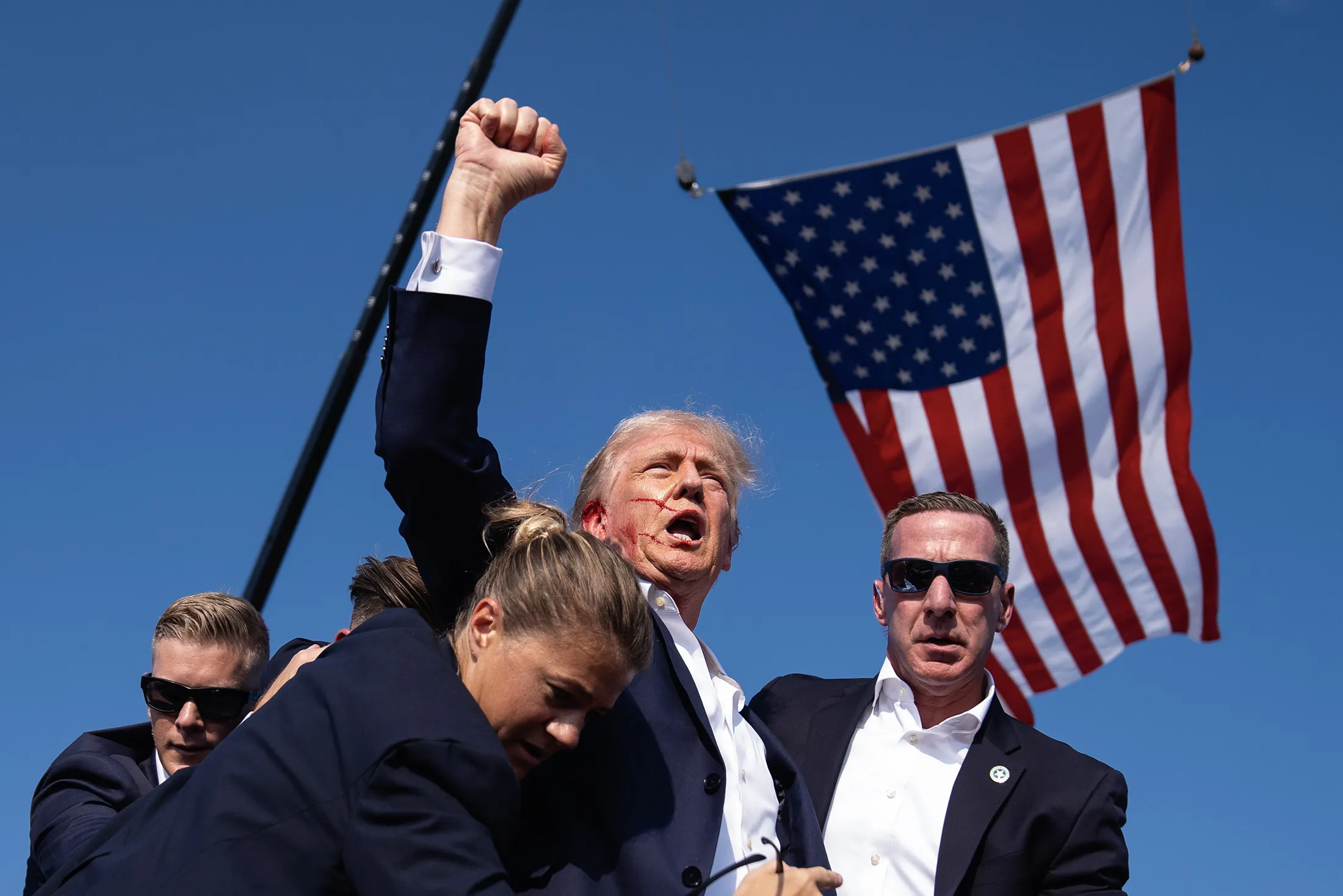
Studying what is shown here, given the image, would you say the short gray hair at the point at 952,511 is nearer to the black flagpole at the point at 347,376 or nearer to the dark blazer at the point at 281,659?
the dark blazer at the point at 281,659

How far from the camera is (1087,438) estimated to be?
30.6 ft

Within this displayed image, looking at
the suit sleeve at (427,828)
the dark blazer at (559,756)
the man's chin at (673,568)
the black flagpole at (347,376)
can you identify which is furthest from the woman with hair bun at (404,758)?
the black flagpole at (347,376)

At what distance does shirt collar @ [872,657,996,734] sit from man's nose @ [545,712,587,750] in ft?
5.92

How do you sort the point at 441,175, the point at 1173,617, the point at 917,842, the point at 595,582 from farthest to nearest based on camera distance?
the point at 1173,617, the point at 441,175, the point at 917,842, the point at 595,582

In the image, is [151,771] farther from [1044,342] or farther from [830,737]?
[1044,342]

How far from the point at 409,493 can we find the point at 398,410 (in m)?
0.18

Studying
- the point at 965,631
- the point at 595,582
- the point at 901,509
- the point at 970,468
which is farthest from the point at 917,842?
the point at 970,468

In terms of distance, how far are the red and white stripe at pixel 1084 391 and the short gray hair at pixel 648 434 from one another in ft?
18.1

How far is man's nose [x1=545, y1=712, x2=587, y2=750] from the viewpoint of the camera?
2541 millimetres

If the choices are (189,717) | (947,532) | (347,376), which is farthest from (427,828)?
(347,376)

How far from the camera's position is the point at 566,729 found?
2547 millimetres

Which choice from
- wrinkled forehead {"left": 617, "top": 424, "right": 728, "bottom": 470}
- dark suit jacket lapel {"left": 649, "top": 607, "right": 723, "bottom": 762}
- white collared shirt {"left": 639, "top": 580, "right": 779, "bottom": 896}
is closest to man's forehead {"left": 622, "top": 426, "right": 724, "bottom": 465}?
wrinkled forehead {"left": 617, "top": 424, "right": 728, "bottom": 470}

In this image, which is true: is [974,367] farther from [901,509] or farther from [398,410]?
[398,410]

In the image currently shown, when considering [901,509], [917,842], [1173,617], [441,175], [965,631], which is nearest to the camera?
[917,842]
